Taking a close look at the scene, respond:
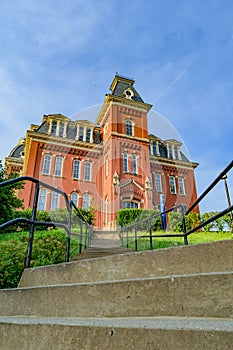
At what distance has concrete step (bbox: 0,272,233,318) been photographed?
1242 millimetres

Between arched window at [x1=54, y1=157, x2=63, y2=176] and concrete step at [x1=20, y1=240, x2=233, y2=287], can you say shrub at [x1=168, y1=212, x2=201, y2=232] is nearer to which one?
concrete step at [x1=20, y1=240, x2=233, y2=287]

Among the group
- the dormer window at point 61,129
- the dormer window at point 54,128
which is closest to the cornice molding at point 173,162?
the dormer window at point 61,129

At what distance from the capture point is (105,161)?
19.0 meters

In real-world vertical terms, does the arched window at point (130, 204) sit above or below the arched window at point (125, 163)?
below

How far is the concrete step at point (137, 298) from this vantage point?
1242 mm

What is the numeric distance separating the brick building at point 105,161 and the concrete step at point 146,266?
13.1 m

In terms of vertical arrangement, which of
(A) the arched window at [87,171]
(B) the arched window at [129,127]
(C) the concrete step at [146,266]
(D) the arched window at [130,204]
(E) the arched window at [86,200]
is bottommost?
(C) the concrete step at [146,266]

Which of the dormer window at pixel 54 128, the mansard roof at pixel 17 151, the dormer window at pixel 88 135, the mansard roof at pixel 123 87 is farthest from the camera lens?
the mansard roof at pixel 17 151

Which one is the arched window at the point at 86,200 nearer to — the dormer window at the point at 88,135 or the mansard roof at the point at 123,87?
the dormer window at the point at 88,135

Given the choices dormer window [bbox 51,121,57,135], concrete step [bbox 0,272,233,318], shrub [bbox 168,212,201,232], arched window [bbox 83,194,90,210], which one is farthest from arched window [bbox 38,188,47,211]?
concrete step [bbox 0,272,233,318]

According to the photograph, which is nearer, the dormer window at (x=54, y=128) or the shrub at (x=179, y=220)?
the shrub at (x=179, y=220)

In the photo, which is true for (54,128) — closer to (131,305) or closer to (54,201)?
(54,201)

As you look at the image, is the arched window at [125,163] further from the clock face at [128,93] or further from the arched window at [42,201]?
the arched window at [42,201]

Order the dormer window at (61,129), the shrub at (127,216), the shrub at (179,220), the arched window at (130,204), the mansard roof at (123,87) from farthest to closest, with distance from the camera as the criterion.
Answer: the mansard roof at (123,87)
the dormer window at (61,129)
the arched window at (130,204)
the shrub at (127,216)
the shrub at (179,220)
